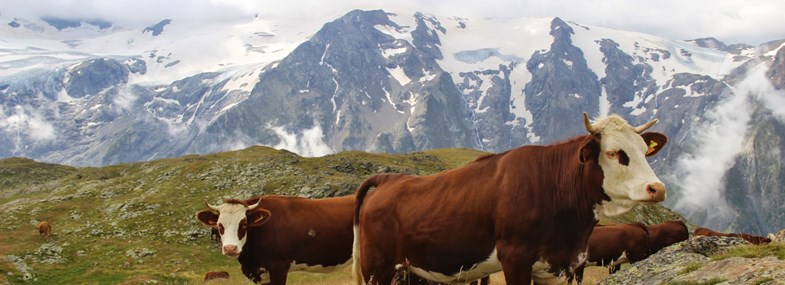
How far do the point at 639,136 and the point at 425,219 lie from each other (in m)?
3.69

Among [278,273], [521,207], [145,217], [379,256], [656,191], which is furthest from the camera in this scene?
[145,217]

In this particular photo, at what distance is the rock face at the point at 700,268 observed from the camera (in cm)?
866

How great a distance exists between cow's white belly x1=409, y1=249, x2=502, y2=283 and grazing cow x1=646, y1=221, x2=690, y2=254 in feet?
65.5

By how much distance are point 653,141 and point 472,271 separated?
384 centimetres

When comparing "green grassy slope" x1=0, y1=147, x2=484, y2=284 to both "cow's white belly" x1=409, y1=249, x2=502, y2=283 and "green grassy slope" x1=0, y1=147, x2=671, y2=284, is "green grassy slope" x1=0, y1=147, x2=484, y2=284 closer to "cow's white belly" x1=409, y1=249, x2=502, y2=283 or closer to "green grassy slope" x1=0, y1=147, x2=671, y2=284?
"green grassy slope" x1=0, y1=147, x2=671, y2=284

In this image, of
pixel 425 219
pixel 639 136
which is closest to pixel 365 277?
pixel 425 219

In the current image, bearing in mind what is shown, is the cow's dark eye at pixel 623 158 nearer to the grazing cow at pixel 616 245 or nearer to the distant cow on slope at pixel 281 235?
the distant cow on slope at pixel 281 235

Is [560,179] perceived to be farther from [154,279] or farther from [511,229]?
[154,279]

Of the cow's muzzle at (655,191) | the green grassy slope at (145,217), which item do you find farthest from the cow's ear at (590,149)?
the green grassy slope at (145,217)

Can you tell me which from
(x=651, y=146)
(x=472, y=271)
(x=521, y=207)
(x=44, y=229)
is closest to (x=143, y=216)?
(x=44, y=229)

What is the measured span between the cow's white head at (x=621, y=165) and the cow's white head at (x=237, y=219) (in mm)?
12092

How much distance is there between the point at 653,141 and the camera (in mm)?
10555

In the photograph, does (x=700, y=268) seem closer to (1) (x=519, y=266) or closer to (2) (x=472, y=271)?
(1) (x=519, y=266)

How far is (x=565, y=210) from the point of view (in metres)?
9.59
